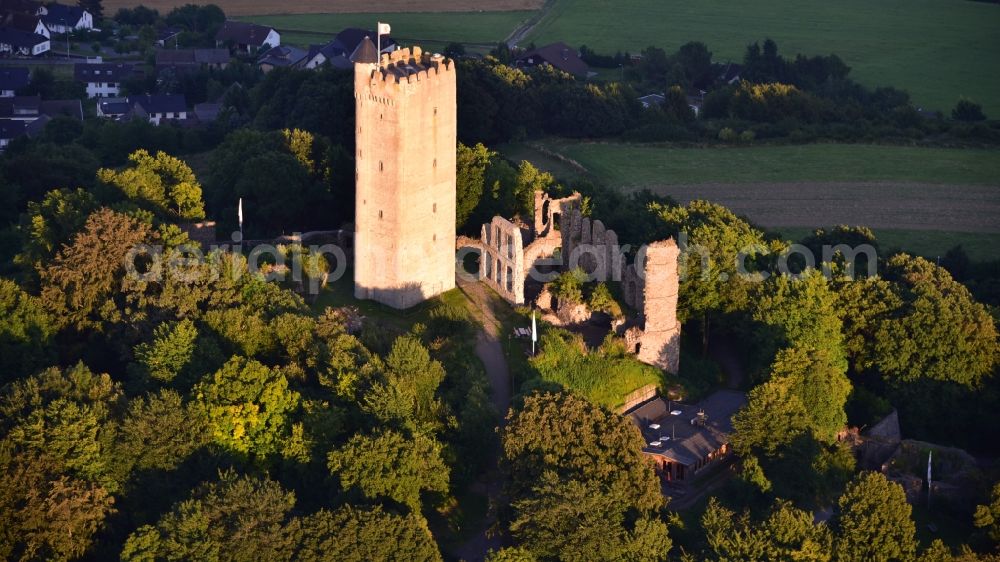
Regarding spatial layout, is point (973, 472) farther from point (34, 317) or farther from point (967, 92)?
point (967, 92)

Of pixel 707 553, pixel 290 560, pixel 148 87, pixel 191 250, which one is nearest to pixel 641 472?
pixel 707 553

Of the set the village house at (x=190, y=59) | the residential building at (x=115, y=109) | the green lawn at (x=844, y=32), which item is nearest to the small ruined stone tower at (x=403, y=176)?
the residential building at (x=115, y=109)

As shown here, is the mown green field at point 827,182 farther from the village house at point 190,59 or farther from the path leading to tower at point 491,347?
the village house at point 190,59

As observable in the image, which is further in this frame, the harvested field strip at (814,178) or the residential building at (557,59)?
the residential building at (557,59)

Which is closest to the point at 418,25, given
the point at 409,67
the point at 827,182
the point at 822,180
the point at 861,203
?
the point at 822,180

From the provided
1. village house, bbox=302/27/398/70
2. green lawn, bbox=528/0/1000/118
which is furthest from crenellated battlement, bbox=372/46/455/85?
green lawn, bbox=528/0/1000/118

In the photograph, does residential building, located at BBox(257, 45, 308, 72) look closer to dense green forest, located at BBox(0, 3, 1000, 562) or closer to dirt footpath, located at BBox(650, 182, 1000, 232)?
dirt footpath, located at BBox(650, 182, 1000, 232)

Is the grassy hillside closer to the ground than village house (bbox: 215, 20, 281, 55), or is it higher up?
closer to the ground

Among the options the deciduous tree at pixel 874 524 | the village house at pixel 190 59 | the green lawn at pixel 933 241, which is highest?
the village house at pixel 190 59
